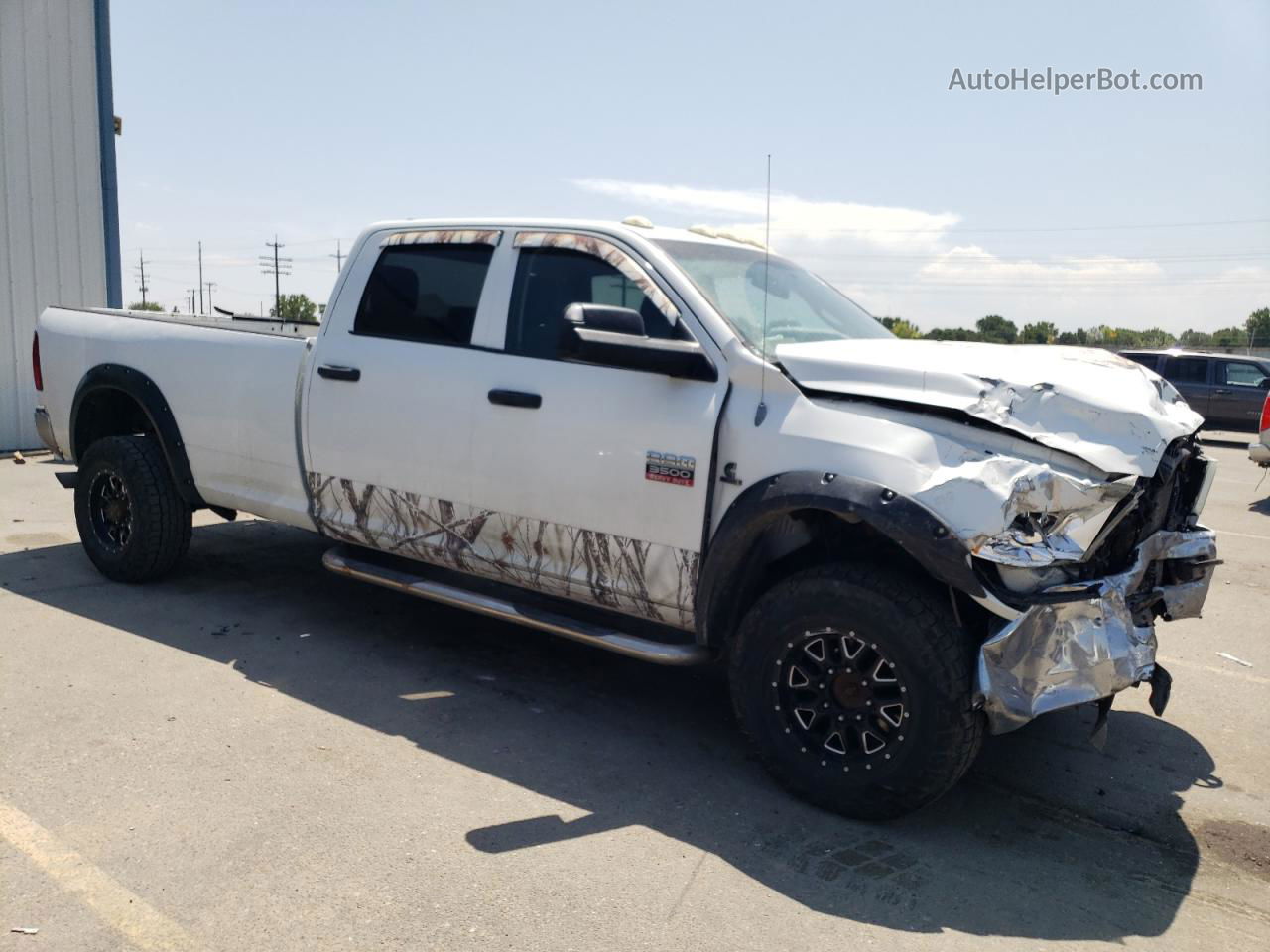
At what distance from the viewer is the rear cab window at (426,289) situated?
4.90 meters

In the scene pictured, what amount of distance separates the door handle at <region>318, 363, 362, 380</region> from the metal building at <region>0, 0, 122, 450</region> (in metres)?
8.28

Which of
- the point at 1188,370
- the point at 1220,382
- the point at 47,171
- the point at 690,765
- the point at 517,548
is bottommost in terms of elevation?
the point at 690,765

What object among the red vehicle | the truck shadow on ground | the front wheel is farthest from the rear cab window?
the red vehicle

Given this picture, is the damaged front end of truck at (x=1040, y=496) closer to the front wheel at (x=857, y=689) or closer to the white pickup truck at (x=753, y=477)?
the white pickup truck at (x=753, y=477)

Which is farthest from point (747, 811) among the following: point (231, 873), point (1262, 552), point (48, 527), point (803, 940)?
point (1262, 552)

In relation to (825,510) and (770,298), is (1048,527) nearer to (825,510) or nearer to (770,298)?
(825,510)

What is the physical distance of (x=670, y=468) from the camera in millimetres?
4082

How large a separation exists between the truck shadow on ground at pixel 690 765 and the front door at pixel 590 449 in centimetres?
62

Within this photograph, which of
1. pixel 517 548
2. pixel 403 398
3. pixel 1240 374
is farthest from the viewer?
pixel 1240 374

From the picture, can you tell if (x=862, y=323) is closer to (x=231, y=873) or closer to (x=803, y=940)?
(x=803, y=940)

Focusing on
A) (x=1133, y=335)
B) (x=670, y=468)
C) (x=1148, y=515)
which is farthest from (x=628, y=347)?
(x=1133, y=335)

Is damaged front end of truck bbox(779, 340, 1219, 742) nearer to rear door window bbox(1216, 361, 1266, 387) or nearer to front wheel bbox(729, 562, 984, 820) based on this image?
front wheel bbox(729, 562, 984, 820)

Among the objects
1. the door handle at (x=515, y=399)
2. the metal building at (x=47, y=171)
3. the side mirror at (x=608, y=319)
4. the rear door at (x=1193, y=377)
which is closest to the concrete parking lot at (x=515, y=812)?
the door handle at (x=515, y=399)

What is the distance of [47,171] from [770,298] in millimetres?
10403
